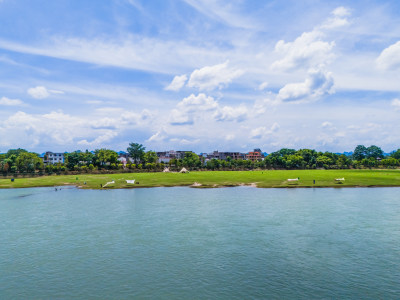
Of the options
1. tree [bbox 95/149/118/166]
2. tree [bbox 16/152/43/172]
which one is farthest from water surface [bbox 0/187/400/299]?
tree [bbox 95/149/118/166]

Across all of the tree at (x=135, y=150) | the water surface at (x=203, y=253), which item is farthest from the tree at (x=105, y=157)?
the water surface at (x=203, y=253)

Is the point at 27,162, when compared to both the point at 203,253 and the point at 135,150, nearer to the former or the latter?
the point at 135,150

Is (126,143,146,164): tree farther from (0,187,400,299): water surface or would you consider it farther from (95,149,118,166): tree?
(0,187,400,299): water surface

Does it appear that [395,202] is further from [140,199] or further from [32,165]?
[32,165]

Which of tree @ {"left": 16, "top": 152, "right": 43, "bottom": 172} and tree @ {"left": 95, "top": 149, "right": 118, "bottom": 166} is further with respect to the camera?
tree @ {"left": 95, "top": 149, "right": 118, "bottom": 166}

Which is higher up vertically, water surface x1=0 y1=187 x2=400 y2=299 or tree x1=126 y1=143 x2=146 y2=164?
tree x1=126 y1=143 x2=146 y2=164

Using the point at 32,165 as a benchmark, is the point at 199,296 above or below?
below

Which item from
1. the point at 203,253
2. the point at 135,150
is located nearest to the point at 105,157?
the point at 135,150

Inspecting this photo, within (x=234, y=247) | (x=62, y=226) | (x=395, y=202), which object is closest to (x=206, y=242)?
(x=234, y=247)
